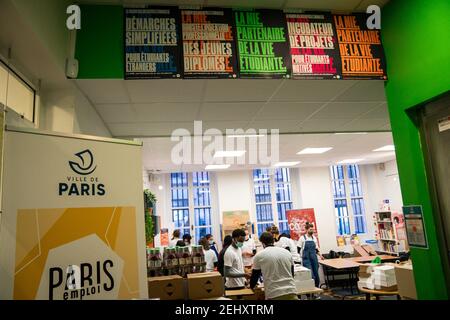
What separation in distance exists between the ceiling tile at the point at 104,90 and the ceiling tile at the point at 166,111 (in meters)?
0.33

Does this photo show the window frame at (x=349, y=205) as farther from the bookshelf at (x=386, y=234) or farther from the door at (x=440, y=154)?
the door at (x=440, y=154)

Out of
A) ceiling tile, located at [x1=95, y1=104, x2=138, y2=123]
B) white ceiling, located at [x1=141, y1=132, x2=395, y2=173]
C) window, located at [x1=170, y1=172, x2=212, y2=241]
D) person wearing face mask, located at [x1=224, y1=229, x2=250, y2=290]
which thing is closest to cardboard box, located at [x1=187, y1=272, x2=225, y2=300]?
person wearing face mask, located at [x1=224, y1=229, x2=250, y2=290]

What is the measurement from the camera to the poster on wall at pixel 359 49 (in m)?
3.12

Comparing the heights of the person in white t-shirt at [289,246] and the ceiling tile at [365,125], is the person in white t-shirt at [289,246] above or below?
below

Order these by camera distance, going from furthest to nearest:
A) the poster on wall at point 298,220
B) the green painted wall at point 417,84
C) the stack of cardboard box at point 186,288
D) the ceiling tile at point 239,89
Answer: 1. the poster on wall at point 298,220
2. the stack of cardboard box at point 186,288
3. the ceiling tile at point 239,89
4. the green painted wall at point 417,84

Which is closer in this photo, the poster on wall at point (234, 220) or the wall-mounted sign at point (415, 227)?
the wall-mounted sign at point (415, 227)

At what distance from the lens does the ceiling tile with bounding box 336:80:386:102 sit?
3374 millimetres

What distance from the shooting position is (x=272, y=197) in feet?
39.9

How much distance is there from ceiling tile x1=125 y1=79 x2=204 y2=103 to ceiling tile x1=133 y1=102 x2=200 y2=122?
0.57 feet

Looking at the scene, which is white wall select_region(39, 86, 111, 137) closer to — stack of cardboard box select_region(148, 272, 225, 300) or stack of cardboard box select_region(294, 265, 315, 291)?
stack of cardboard box select_region(148, 272, 225, 300)

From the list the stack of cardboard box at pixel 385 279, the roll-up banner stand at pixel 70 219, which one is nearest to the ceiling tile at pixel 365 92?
the stack of cardboard box at pixel 385 279

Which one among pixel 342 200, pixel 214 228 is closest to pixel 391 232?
pixel 342 200

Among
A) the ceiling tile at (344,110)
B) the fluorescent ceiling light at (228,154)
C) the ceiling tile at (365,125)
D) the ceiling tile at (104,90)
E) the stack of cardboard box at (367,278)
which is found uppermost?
the fluorescent ceiling light at (228,154)

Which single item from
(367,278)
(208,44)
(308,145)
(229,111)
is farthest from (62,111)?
(308,145)
